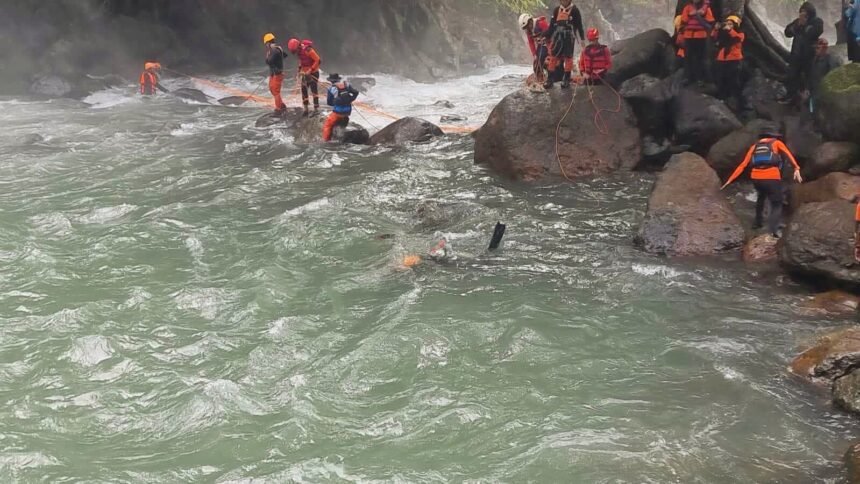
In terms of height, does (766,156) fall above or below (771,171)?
above

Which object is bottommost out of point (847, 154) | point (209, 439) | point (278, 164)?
point (209, 439)

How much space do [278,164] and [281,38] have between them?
13762 mm

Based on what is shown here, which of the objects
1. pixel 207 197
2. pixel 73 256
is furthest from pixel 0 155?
pixel 73 256

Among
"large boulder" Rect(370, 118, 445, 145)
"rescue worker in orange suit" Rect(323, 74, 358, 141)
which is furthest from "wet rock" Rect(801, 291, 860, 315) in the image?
"rescue worker in orange suit" Rect(323, 74, 358, 141)

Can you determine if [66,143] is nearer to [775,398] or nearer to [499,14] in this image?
[775,398]

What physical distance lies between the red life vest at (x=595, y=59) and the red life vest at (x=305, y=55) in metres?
6.36

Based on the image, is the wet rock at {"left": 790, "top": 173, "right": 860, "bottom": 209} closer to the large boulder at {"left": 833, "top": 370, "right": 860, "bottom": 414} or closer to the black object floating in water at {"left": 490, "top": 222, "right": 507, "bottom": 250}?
the large boulder at {"left": 833, "top": 370, "right": 860, "bottom": 414}

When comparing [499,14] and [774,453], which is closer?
[774,453]

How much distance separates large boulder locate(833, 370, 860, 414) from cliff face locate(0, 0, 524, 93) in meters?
22.6

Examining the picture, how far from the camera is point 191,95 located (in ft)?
69.6

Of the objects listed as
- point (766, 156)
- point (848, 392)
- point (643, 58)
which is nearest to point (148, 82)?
point (643, 58)

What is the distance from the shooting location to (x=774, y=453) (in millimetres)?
5344

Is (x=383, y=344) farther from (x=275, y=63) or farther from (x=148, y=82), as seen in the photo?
(x=148, y=82)

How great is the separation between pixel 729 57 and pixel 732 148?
89.3 inches
